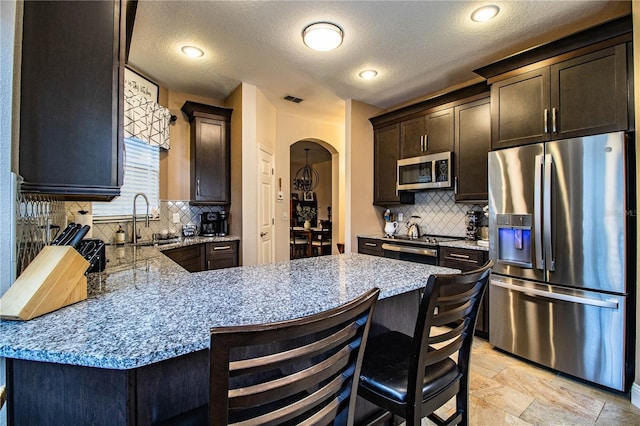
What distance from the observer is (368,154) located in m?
4.32

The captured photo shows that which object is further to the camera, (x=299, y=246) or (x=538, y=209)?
(x=299, y=246)

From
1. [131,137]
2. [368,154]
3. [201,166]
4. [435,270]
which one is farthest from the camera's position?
[368,154]

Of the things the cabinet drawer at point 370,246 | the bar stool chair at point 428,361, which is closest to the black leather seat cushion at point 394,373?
the bar stool chair at point 428,361

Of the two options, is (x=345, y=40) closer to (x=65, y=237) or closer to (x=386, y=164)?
(x=386, y=164)

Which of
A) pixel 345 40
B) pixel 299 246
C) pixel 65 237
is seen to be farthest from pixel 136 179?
pixel 299 246

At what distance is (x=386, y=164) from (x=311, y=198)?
18.9 ft

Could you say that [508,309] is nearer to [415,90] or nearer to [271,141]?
[415,90]

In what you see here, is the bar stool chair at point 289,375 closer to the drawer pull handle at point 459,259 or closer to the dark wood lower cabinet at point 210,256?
the drawer pull handle at point 459,259

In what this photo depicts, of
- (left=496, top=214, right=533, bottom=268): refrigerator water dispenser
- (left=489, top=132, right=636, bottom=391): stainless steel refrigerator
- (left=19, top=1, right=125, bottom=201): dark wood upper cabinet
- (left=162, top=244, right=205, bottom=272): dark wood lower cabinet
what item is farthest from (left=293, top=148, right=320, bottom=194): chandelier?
(left=19, top=1, right=125, bottom=201): dark wood upper cabinet

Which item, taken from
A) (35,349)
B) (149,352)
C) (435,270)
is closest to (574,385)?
(435,270)

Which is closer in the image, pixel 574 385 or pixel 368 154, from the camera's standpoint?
pixel 574 385

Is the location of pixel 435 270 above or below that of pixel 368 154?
below

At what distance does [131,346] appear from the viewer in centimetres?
71

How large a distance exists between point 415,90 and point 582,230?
8.27ft
